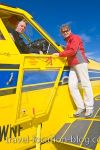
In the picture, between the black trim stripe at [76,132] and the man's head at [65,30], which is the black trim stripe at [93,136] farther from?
the man's head at [65,30]

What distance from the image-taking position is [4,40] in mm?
4895

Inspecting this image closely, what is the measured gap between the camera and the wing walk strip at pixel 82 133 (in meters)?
5.12

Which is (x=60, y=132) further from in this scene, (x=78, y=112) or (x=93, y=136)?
(x=93, y=136)

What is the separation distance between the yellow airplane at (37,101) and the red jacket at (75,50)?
163mm

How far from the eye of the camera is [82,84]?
6.03 meters

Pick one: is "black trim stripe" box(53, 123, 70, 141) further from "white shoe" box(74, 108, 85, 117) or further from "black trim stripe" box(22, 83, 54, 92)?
"black trim stripe" box(22, 83, 54, 92)

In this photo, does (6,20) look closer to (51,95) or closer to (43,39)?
(43,39)

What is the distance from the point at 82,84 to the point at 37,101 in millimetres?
1205

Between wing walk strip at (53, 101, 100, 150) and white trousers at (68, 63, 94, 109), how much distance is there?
0.29 metres

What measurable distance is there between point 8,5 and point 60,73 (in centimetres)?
156

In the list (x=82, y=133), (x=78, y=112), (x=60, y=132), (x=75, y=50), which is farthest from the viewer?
(x=78, y=112)

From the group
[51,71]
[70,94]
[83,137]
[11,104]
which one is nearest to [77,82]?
[70,94]

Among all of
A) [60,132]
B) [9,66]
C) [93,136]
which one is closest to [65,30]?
[9,66]

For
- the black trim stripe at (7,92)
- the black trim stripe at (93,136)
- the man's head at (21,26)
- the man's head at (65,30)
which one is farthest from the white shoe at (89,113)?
the man's head at (21,26)
